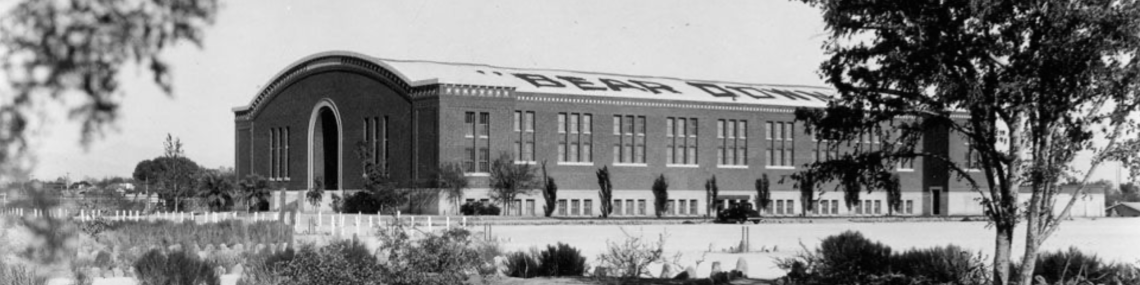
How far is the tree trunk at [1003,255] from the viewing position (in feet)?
49.4

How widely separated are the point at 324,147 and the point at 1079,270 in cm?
7786

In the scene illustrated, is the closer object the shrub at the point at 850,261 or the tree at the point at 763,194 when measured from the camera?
the shrub at the point at 850,261

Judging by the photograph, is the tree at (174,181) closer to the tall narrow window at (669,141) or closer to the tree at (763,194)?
the tall narrow window at (669,141)

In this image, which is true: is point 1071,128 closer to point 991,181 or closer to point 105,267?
point 991,181

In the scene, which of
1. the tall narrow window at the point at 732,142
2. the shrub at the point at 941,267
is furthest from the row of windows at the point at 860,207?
the shrub at the point at 941,267

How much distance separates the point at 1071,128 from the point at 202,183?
160ft

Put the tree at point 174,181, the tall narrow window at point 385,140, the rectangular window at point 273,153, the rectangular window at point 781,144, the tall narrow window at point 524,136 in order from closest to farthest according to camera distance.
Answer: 1. the tree at point 174,181
2. the tall narrow window at point 524,136
3. the tall narrow window at point 385,140
4. the rectangular window at point 781,144
5. the rectangular window at point 273,153

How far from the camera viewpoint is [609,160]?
8188 cm

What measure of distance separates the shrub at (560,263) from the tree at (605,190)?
5905 cm

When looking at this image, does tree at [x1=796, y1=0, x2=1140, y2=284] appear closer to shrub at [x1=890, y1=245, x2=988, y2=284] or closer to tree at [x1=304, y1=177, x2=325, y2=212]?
shrub at [x1=890, y1=245, x2=988, y2=284]

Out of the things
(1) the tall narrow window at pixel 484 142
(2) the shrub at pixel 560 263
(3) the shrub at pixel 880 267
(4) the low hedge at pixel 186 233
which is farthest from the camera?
(1) the tall narrow window at pixel 484 142

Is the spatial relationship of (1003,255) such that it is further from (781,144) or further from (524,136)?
(781,144)

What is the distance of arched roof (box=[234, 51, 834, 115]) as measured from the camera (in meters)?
79.0

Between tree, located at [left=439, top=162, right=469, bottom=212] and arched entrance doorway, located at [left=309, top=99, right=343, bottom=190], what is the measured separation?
1463cm
